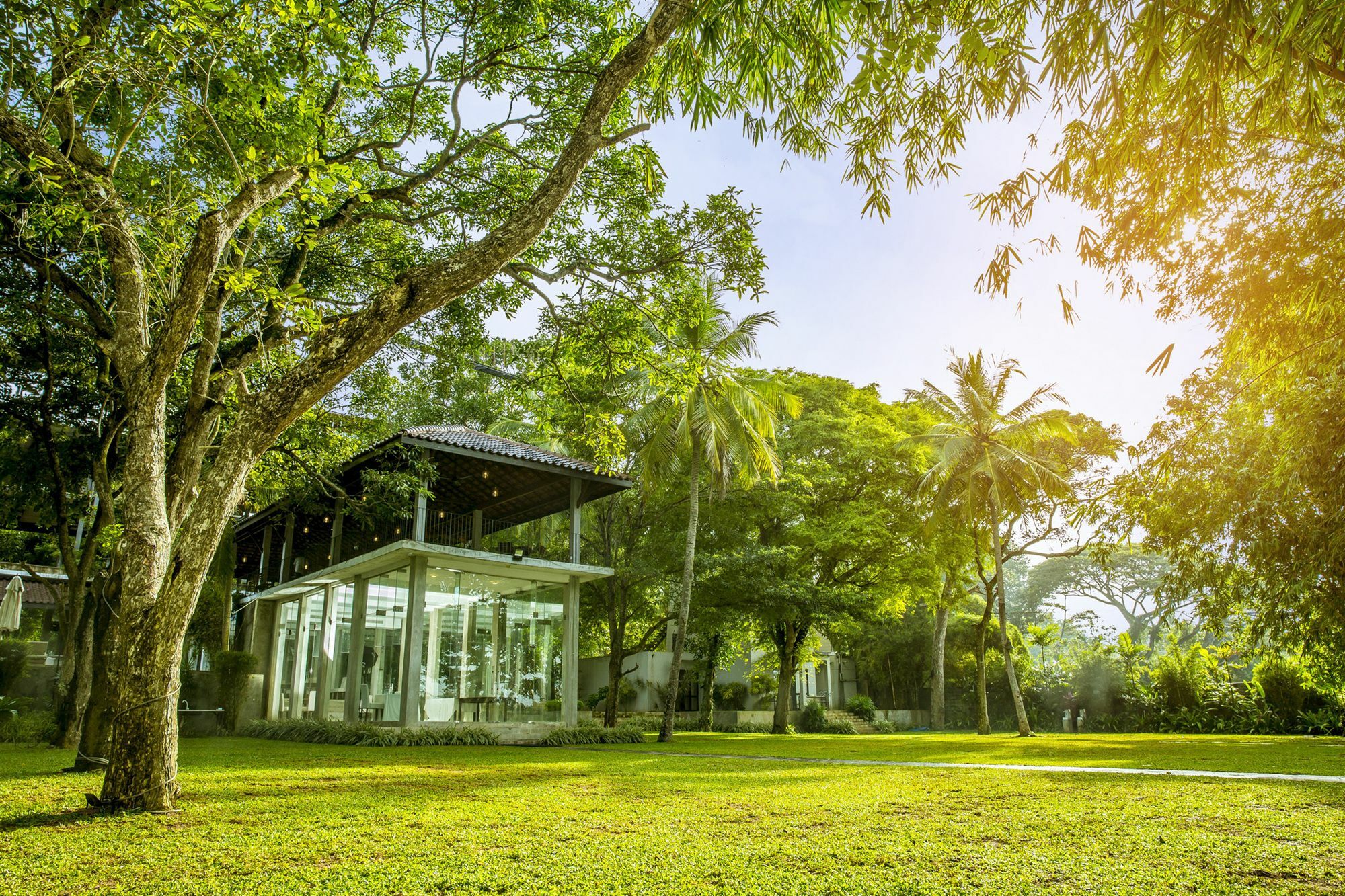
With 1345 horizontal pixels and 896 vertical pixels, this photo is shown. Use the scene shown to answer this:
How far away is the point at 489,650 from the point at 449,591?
4.62 ft

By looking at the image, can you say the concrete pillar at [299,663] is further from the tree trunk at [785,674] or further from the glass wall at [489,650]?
the tree trunk at [785,674]

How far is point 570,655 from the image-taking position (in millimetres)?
15648

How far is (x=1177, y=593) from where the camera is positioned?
12.5m

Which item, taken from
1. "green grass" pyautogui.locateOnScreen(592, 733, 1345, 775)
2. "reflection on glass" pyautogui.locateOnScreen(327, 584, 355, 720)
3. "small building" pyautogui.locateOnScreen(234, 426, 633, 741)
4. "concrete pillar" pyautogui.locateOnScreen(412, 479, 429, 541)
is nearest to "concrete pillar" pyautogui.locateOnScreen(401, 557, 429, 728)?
"small building" pyautogui.locateOnScreen(234, 426, 633, 741)

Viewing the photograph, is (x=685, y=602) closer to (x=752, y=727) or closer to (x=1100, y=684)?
(x=752, y=727)

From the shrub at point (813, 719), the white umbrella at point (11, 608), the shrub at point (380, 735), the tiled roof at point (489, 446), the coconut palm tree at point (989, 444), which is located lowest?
the shrub at point (813, 719)

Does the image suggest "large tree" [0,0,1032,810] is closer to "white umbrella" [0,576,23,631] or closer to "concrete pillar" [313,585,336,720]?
"white umbrella" [0,576,23,631]

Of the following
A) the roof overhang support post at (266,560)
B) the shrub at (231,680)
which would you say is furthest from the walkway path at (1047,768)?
the roof overhang support post at (266,560)

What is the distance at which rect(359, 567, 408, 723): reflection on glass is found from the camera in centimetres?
1427

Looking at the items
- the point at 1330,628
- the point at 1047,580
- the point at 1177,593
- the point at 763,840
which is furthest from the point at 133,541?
the point at 1047,580

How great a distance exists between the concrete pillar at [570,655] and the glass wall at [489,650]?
0.10 metres

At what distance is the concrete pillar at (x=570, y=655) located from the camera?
1530 centimetres

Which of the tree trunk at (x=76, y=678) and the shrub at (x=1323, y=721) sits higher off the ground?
the tree trunk at (x=76, y=678)

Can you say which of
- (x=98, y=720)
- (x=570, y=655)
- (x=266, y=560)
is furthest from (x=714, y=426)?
(x=266, y=560)
